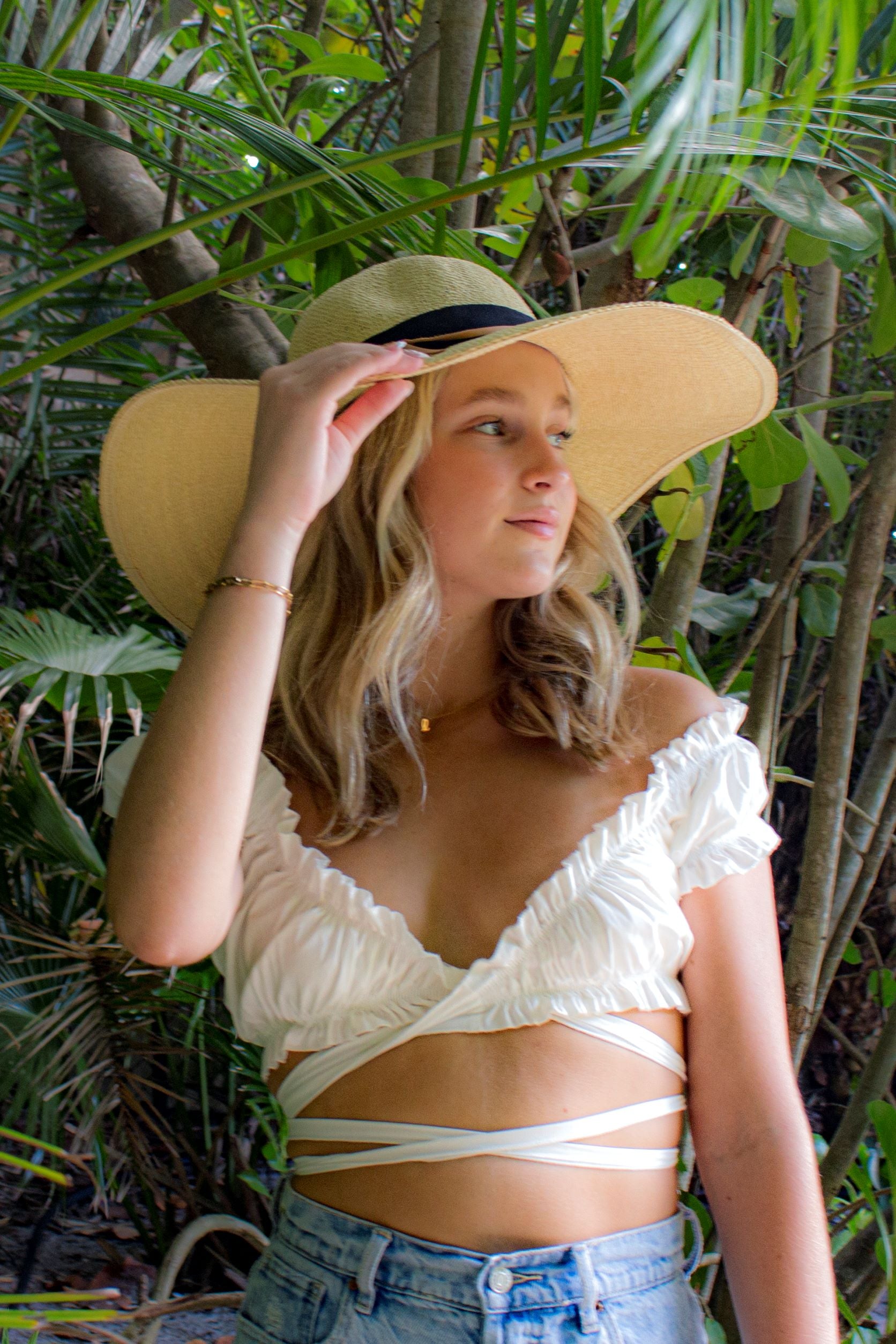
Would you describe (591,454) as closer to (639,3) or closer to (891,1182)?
(639,3)

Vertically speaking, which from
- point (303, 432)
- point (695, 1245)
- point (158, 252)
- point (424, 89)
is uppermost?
point (424, 89)

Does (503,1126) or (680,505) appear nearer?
(503,1126)

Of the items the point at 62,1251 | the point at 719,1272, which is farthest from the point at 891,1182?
the point at 62,1251

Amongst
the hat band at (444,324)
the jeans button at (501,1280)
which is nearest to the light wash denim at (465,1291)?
the jeans button at (501,1280)

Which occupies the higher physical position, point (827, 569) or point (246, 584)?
point (827, 569)

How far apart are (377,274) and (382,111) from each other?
7.68 feet

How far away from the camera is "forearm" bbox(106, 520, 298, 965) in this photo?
114 centimetres

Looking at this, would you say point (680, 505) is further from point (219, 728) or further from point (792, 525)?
point (219, 728)

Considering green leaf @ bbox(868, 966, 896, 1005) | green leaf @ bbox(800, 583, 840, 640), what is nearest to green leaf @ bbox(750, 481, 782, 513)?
green leaf @ bbox(800, 583, 840, 640)

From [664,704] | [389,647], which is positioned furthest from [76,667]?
[664,704]

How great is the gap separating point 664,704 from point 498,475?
361 mm

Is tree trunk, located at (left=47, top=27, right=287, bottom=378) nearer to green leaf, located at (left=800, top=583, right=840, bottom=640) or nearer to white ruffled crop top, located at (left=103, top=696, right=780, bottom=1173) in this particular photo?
white ruffled crop top, located at (left=103, top=696, right=780, bottom=1173)

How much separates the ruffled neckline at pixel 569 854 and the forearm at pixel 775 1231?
0.31 metres

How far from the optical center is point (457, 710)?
159cm
